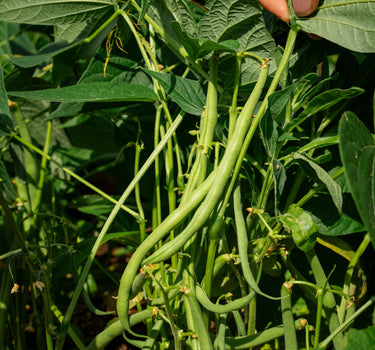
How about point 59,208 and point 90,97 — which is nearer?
point 90,97

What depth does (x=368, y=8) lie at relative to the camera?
0.49 m

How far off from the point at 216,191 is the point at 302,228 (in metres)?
0.09

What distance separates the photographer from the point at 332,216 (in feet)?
1.77

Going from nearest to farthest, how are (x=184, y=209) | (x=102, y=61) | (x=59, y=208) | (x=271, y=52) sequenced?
(x=184, y=209)
(x=271, y=52)
(x=102, y=61)
(x=59, y=208)

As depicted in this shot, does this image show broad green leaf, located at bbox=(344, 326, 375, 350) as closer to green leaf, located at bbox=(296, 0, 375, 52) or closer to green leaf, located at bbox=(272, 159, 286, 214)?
green leaf, located at bbox=(272, 159, 286, 214)

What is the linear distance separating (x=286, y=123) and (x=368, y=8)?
0.15 meters

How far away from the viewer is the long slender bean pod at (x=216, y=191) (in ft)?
1.37

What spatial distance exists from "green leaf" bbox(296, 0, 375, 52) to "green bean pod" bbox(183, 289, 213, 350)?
1.03 ft

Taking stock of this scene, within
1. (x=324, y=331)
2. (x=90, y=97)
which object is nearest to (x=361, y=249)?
(x=324, y=331)

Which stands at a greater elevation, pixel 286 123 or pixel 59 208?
pixel 286 123

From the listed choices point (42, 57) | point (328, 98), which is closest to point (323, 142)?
point (328, 98)

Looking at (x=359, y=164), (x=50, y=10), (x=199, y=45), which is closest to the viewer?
(x=359, y=164)

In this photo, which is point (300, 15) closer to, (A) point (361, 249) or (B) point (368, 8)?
(B) point (368, 8)

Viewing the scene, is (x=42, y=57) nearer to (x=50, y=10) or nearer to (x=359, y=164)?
(x=50, y=10)
